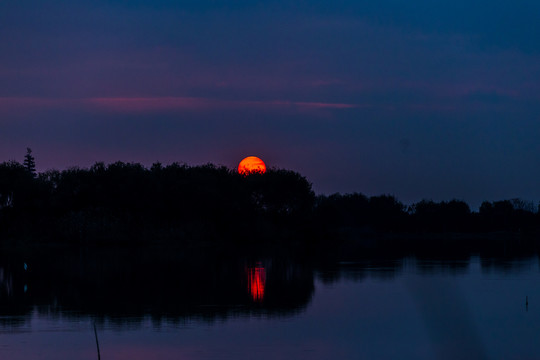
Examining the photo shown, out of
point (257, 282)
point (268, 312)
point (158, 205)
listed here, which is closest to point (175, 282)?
point (257, 282)

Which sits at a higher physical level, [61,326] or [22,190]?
[22,190]

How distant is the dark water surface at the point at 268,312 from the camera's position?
70.2ft

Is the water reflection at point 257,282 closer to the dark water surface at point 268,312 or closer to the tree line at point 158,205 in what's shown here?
the dark water surface at point 268,312

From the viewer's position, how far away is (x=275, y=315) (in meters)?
27.5

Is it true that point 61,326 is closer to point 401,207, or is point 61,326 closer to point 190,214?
point 190,214

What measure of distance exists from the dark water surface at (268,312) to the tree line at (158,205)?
31.4 meters

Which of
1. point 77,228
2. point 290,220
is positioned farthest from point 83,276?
point 290,220

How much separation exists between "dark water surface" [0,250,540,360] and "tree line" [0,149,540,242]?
103ft

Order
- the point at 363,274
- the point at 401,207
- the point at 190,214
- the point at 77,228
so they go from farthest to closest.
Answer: the point at 401,207
the point at 190,214
the point at 77,228
the point at 363,274

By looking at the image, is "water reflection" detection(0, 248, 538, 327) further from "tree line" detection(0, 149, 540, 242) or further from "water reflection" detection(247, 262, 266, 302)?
"tree line" detection(0, 149, 540, 242)

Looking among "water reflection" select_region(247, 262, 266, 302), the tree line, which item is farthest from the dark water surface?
the tree line

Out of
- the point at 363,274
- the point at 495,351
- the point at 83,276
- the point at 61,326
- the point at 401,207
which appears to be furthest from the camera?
the point at 401,207

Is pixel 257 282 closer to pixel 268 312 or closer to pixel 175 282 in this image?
pixel 175 282

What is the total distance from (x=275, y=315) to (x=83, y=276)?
55.9ft
